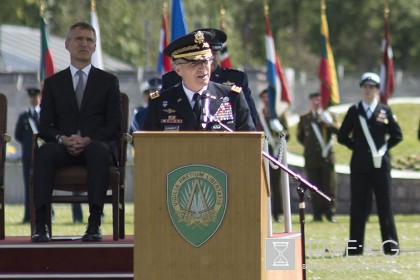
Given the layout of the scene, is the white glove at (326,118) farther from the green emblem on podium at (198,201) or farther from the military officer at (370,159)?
the green emblem on podium at (198,201)

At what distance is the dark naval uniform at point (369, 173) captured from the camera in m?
14.9

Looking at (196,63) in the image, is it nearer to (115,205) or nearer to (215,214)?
(215,214)

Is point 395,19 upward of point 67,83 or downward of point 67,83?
upward

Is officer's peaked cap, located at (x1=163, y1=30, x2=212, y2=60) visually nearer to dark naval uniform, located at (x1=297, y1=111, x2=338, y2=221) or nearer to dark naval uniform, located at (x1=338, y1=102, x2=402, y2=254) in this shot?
dark naval uniform, located at (x1=338, y1=102, x2=402, y2=254)

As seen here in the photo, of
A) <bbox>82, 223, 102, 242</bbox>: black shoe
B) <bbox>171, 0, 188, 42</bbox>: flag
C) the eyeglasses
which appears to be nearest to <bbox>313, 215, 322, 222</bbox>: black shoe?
<bbox>171, 0, 188, 42</bbox>: flag

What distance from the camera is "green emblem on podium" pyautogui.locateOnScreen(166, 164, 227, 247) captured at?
26.4 feet

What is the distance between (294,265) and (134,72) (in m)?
26.4

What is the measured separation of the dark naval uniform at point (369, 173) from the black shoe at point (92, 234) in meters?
5.36

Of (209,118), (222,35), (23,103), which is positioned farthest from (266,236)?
(23,103)

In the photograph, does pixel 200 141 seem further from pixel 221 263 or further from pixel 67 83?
pixel 67 83

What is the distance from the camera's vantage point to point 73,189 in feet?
34.0

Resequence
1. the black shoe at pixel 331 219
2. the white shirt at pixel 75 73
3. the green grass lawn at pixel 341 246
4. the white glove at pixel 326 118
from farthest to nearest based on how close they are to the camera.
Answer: the white glove at pixel 326 118
the black shoe at pixel 331 219
the green grass lawn at pixel 341 246
the white shirt at pixel 75 73

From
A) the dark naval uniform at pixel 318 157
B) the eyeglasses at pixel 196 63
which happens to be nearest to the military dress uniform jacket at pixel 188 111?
the eyeglasses at pixel 196 63

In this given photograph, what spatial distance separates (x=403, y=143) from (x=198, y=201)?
19.4m
